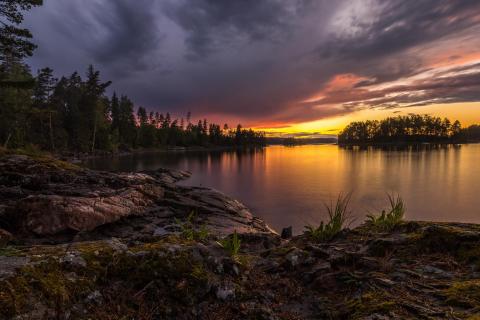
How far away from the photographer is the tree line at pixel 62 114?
2109 centimetres

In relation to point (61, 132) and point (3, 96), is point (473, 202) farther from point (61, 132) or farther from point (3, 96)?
point (61, 132)

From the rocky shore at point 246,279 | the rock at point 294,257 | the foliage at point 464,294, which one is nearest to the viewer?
the rocky shore at point 246,279

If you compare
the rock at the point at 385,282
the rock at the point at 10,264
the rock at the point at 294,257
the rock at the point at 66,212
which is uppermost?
the rock at the point at 10,264

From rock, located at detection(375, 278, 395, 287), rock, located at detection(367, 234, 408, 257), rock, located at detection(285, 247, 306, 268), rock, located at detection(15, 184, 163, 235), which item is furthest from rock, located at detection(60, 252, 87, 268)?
rock, located at detection(15, 184, 163, 235)

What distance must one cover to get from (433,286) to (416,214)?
24.8 m

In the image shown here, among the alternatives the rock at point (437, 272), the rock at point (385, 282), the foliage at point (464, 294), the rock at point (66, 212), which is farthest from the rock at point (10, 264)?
the rock at point (66, 212)

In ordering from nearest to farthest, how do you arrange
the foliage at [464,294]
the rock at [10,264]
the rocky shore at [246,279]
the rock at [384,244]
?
the rock at [10,264], the rocky shore at [246,279], the foliage at [464,294], the rock at [384,244]

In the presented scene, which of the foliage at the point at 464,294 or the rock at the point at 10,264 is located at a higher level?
the rock at the point at 10,264

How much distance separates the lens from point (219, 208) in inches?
792

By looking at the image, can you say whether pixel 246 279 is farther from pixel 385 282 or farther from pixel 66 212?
pixel 66 212

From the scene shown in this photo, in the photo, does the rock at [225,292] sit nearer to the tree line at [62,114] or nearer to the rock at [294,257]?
the rock at [294,257]

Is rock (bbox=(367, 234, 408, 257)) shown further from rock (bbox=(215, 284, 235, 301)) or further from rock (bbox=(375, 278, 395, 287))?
rock (bbox=(215, 284, 235, 301))

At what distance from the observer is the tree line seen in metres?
21.1

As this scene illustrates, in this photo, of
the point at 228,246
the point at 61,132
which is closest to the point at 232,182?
the point at 228,246
